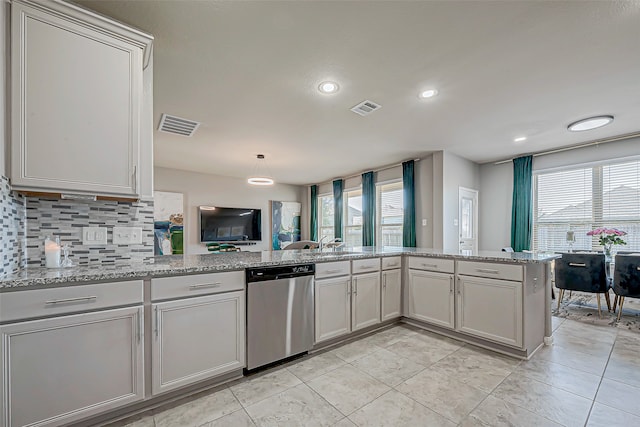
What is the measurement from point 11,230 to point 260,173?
17.3 ft

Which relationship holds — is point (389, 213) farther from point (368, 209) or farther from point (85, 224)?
point (85, 224)

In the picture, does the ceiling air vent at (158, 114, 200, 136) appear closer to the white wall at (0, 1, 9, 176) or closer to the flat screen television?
the white wall at (0, 1, 9, 176)

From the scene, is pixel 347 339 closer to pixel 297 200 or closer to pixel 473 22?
pixel 473 22

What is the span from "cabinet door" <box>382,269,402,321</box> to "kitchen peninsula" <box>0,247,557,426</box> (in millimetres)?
133

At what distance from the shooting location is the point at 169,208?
6.23 metres

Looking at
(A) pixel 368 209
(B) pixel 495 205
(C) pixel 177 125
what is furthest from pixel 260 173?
(B) pixel 495 205

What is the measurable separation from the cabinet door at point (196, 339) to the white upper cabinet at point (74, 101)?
85 centimetres

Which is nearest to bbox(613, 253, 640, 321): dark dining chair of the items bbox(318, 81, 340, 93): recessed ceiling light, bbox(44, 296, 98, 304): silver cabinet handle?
bbox(318, 81, 340, 93): recessed ceiling light

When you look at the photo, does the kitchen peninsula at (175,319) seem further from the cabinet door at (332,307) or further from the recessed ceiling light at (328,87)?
the recessed ceiling light at (328,87)

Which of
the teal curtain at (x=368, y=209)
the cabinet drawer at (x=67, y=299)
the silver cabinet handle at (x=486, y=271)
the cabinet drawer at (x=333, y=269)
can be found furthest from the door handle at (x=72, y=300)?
the teal curtain at (x=368, y=209)

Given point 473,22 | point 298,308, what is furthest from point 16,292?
point 473,22

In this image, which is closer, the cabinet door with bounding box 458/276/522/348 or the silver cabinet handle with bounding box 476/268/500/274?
the cabinet door with bounding box 458/276/522/348

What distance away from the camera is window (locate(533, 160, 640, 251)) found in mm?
4160

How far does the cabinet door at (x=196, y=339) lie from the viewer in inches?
66.6
